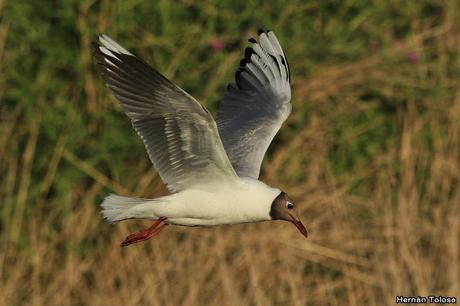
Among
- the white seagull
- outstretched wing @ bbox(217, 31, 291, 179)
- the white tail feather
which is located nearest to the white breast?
the white seagull

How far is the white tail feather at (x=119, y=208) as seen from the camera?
673cm

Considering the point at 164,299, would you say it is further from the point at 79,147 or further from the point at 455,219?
the point at 455,219

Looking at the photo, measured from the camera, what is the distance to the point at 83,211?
858cm

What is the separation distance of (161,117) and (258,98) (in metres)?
1.32

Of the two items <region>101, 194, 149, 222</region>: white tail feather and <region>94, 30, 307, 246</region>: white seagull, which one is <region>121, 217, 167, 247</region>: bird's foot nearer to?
<region>94, 30, 307, 246</region>: white seagull

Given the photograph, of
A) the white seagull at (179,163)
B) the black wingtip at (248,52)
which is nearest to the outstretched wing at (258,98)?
the black wingtip at (248,52)

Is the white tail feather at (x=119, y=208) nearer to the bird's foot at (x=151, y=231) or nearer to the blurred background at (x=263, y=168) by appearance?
the bird's foot at (x=151, y=231)

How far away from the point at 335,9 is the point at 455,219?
6.28ft

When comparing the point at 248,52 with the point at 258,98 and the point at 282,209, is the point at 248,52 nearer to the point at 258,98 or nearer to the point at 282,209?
the point at 258,98

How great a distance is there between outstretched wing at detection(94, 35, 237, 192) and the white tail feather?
0.22 m

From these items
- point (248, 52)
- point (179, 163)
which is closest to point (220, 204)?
point (179, 163)

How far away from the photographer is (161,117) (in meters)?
6.53

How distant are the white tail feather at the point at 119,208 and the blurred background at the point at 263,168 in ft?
4.17

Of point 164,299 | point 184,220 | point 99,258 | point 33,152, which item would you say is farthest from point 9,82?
point 184,220
